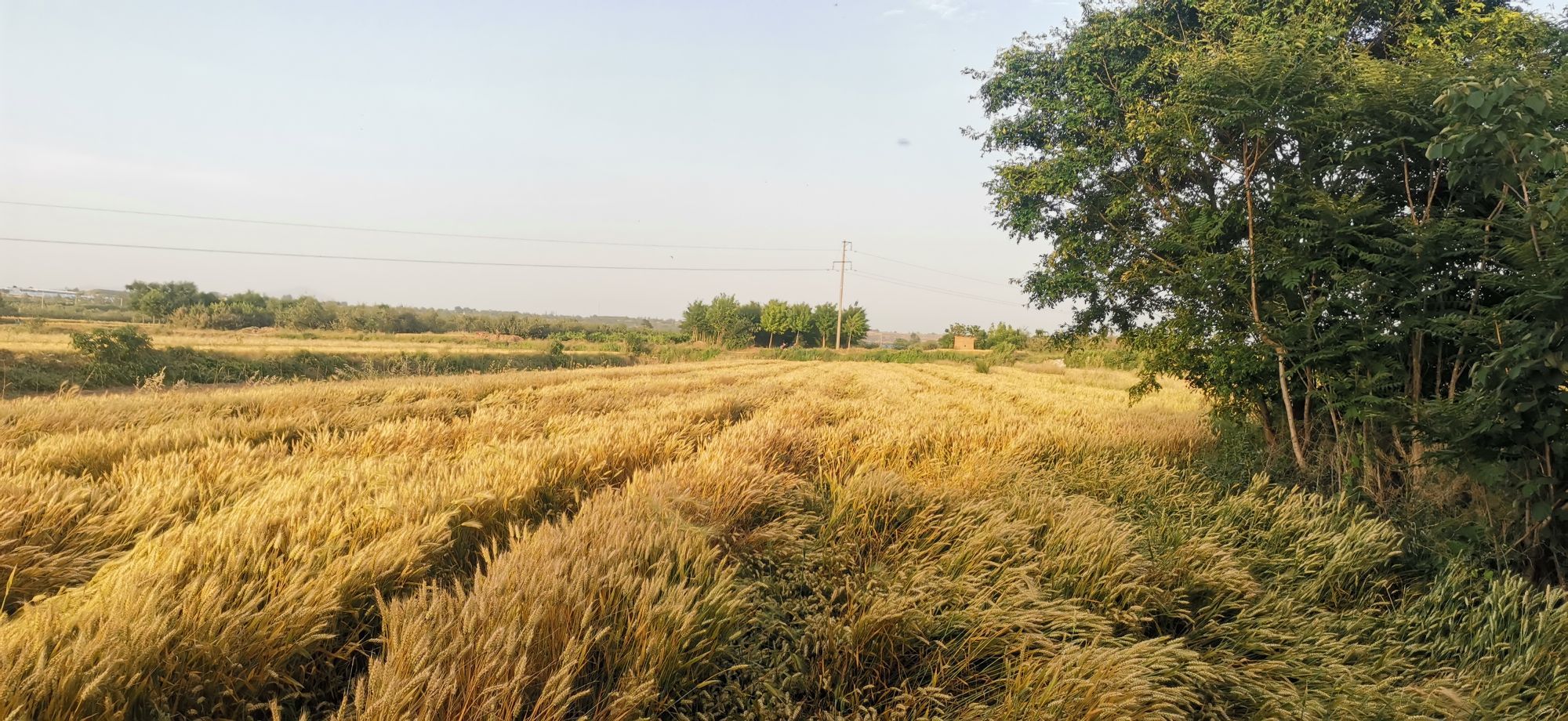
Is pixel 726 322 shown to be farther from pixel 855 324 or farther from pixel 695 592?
pixel 695 592

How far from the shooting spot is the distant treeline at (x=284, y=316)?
151 feet

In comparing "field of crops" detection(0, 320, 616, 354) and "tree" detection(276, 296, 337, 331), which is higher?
"tree" detection(276, 296, 337, 331)

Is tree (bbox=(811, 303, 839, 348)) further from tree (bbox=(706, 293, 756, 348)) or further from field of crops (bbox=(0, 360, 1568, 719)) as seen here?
field of crops (bbox=(0, 360, 1568, 719))

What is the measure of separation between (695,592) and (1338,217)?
5.02 m

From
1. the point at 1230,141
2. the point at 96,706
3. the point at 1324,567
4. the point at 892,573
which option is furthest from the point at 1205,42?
the point at 96,706

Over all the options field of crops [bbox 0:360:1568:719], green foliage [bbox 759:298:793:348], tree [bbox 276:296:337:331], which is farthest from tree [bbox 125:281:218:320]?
field of crops [bbox 0:360:1568:719]

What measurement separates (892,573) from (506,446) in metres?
2.82

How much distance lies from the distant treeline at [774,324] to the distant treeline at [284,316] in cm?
358

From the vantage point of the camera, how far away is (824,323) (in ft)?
247

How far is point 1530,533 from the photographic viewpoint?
328cm

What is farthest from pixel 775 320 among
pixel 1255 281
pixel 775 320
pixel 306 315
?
pixel 1255 281

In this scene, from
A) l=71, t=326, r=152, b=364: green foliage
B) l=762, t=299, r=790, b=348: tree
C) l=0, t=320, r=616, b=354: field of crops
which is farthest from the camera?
l=762, t=299, r=790, b=348: tree

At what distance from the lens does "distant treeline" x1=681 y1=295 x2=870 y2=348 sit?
6769cm

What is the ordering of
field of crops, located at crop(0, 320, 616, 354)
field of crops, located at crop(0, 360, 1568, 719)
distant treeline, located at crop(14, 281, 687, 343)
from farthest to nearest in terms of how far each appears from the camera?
distant treeline, located at crop(14, 281, 687, 343)
field of crops, located at crop(0, 320, 616, 354)
field of crops, located at crop(0, 360, 1568, 719)
